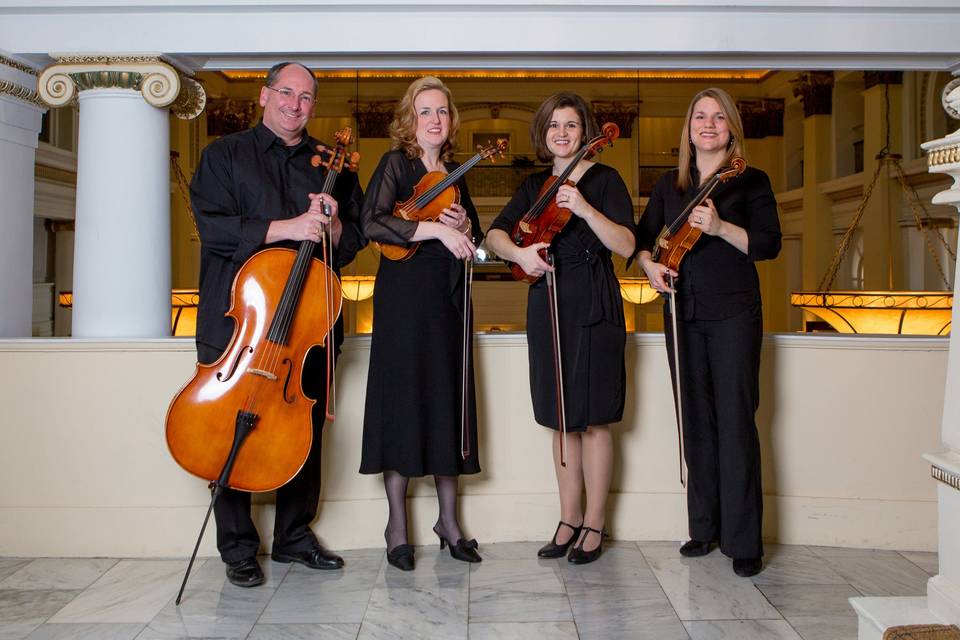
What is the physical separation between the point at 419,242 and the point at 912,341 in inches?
73.9

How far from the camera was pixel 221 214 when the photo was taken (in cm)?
306

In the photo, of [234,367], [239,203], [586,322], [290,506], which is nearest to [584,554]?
[586,322]

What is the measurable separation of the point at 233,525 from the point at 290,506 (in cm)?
24

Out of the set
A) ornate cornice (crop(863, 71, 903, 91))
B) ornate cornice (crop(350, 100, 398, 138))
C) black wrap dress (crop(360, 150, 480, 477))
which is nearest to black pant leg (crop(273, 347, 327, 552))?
black wrap dress (crop(360, 150, 480, 477))

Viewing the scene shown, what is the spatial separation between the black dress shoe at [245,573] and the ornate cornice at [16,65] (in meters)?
2.10

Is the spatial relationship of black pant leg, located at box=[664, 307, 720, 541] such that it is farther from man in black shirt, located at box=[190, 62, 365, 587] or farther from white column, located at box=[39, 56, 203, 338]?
white column, located at box=[39, 56, 203, 338]

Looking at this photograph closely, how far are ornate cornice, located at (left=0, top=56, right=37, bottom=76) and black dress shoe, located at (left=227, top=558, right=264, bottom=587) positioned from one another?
210 cm

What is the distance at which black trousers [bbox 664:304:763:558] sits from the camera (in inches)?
125

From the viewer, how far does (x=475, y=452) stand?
3.34 m

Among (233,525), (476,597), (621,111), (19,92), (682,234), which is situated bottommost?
(476,597)

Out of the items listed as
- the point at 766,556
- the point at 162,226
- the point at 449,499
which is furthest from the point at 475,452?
the point at 162,226

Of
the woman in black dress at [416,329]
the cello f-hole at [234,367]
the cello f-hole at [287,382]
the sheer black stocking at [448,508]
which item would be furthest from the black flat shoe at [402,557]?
the cello f-hole at [234,367]

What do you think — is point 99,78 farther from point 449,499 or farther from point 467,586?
point 467,586

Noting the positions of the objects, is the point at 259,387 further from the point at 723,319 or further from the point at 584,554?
the point at 723,319
